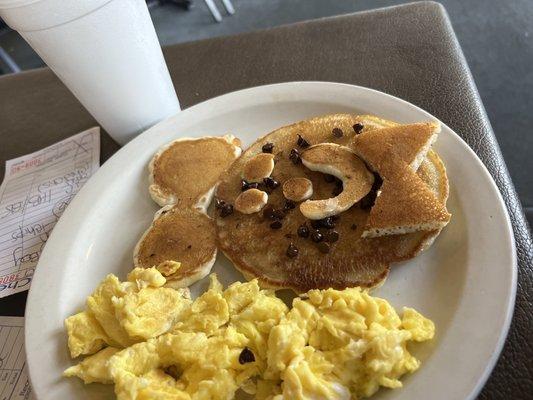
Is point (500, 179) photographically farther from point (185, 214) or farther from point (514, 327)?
point (185, 214)

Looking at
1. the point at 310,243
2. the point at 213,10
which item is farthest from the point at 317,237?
the point at 213,10

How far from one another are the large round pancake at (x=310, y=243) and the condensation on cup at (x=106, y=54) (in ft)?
1.67

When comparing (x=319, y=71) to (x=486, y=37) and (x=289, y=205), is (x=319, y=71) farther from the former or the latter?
(x=486, y=37)

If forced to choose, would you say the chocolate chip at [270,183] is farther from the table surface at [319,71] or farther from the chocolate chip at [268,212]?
the table surface at [319,71]

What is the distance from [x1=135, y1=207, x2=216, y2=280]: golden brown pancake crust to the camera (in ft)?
4.62

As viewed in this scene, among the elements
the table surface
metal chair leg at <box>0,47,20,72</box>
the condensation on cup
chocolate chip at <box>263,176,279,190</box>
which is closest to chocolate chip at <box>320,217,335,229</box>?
chocolate chip at <box>263,176,279,190</box>

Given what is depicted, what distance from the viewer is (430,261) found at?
129 cm

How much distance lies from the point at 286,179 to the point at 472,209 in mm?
595

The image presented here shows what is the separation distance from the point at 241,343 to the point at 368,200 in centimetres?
60

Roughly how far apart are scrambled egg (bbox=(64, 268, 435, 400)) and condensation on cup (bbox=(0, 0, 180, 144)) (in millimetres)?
800

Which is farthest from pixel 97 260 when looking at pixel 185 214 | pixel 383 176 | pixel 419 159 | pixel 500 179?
pixel 500 179

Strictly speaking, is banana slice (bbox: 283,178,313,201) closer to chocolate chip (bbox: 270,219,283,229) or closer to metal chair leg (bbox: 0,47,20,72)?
chocolate chip (bbox: 270,219,283,229)

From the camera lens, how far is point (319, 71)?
81.4 inches

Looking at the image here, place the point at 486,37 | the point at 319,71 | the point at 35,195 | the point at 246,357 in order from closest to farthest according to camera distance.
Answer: the point at 246,357, the point at 35,195, the point at 319,71, the point at 486,37
